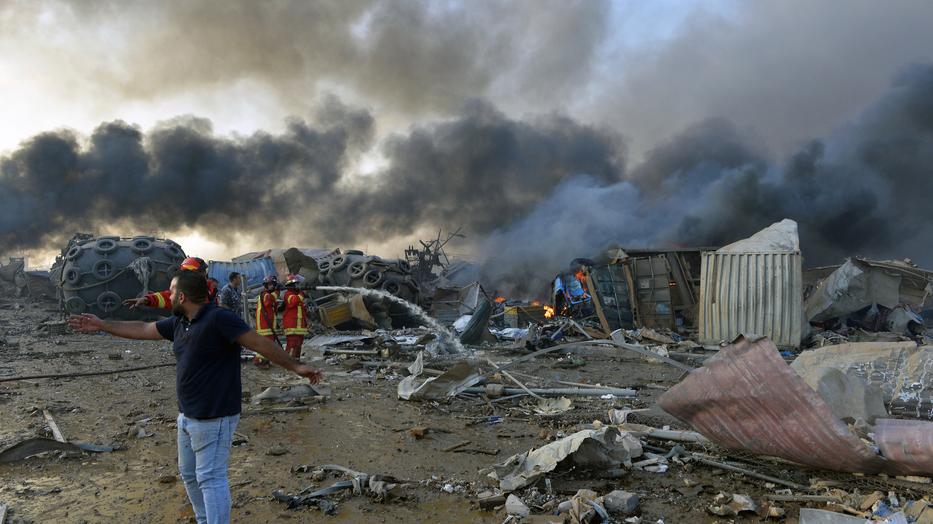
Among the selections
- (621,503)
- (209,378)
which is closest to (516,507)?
(621,503)

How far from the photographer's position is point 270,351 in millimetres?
2820

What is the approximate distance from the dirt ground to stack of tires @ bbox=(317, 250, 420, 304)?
28.6 ft

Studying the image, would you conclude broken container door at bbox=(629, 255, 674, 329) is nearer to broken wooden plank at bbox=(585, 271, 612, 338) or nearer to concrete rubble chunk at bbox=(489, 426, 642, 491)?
broken wooden plank at bbox=(585, 271, 612, 338)

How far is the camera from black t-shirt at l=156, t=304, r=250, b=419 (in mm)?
2893

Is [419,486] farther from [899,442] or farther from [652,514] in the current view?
[899,442]

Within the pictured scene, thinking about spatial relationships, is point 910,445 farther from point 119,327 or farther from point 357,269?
point 357,269

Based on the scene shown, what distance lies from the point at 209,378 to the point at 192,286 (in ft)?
1.59

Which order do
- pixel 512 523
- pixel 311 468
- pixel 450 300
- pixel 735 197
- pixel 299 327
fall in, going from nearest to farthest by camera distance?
pixel 512 523, pixel 311 468, pixel 299 327, pixel 450 300, pixel 735 197

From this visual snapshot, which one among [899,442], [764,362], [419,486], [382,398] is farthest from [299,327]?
[899,442]

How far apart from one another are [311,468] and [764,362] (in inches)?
139

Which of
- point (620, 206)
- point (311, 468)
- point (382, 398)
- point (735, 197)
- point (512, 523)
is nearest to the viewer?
point (512, 523)

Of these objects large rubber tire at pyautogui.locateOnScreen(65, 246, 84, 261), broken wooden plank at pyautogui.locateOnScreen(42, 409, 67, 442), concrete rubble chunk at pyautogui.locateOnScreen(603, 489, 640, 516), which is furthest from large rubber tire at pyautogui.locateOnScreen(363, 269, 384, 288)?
concrete rubble chunk at pyautogui.locateOnScreen(603, 489, 640, 516)

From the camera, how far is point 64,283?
1600cm

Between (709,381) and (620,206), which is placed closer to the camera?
(709,381)
